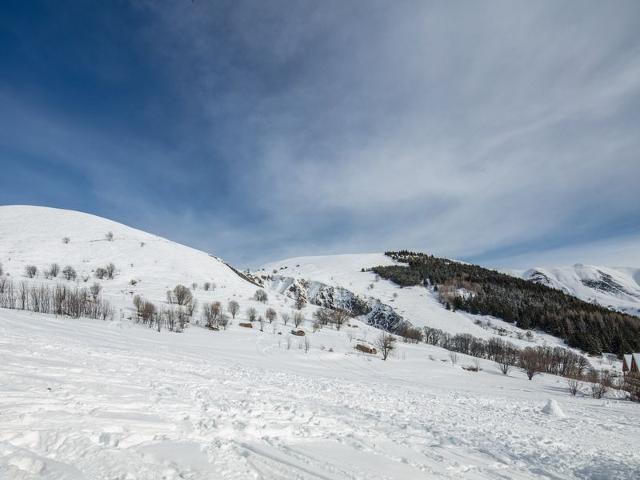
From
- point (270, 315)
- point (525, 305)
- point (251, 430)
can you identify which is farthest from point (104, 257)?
point (525, 305)

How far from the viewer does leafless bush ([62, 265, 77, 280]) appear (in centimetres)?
4100

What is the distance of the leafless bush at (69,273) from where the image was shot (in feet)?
135

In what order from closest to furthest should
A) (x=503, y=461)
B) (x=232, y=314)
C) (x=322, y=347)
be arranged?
(x=503, y=461) < (x=322, y=347) < (x=232, y=314)

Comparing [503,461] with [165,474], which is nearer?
[165,474]

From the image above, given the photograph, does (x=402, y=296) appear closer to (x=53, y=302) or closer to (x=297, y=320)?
(x=297, y=320)

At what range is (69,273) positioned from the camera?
41531mm

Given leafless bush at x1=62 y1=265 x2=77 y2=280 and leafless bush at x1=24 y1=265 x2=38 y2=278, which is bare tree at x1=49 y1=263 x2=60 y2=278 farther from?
leafless bush at x1=24 y1=265 x2=38 y2=278

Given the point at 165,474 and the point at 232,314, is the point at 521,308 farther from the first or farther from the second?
the point at 165,474

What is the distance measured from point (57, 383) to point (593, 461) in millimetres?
12358

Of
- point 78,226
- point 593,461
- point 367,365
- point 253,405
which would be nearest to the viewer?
point 593,461

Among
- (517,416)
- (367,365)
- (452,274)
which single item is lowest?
(367,365)

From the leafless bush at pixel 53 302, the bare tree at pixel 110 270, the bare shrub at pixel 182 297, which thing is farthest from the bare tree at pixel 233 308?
the bare tree at pixel 110 270

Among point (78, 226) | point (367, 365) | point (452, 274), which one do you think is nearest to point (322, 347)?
point (367, 365)

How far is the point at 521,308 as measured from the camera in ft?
312
